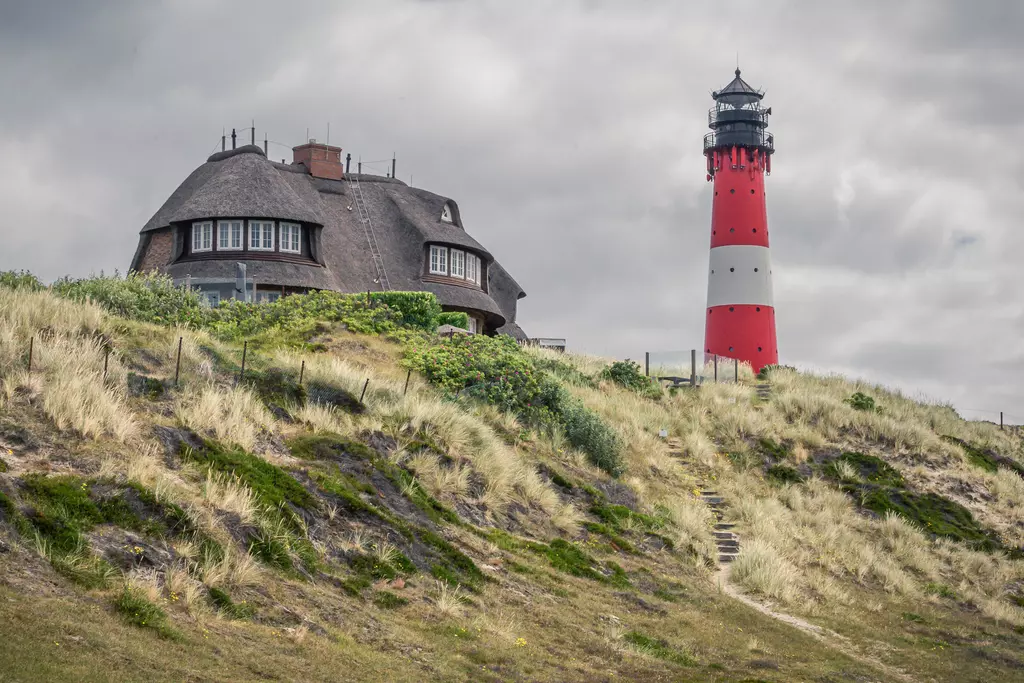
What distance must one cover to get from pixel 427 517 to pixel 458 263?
26652 mm

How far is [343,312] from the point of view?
29219 millimetres

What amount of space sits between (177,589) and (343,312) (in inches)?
744

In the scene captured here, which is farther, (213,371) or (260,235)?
(260,235)

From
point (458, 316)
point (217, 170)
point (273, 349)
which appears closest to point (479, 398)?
point (273, 349)

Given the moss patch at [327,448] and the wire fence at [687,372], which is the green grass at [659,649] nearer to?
the moss patch at [327,448]

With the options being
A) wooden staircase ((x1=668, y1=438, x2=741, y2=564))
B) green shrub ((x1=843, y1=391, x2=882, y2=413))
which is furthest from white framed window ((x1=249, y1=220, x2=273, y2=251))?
green shrub ((x1=843, y1=391, x2=882, y2=413))

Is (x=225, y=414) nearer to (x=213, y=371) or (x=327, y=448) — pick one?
(x=327, y=448)

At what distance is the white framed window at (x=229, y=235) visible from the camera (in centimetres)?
3669

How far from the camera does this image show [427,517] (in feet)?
53.3

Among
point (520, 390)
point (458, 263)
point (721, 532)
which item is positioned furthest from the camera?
point (458, 263)

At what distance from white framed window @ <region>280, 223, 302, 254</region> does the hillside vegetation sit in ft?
26.1

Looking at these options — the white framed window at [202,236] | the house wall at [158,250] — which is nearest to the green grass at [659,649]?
the white framed window at [202,236]

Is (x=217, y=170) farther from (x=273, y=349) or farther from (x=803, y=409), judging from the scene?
(x=803, y=409)

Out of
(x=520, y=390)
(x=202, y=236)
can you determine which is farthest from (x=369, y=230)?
(x=520, y=390)
